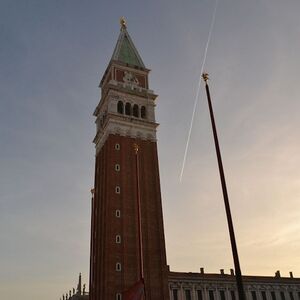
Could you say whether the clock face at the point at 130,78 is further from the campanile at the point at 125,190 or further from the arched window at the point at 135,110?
the arched window at the point at 135,110

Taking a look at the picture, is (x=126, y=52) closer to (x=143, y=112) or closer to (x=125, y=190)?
Result: (x=143, y=112)

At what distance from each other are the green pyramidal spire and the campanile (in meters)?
0.26

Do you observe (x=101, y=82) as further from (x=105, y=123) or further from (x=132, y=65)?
(x=105, y=123)

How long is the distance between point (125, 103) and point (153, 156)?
10353 mm

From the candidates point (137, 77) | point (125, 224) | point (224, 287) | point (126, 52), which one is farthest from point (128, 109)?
point (224, 287)

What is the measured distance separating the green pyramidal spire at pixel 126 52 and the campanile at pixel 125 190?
10.3 inches

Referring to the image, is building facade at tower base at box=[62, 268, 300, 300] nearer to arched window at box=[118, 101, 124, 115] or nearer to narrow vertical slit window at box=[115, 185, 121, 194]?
narrow vertical slit window at box=[115, 185, 121, 194]

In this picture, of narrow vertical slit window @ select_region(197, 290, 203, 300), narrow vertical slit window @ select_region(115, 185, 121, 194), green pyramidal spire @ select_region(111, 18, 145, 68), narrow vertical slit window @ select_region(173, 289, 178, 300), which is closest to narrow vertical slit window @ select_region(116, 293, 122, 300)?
narrow vertical slit window @ select_region(173, 289, 178, 300)

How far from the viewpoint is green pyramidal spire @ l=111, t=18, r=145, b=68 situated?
6803 cm

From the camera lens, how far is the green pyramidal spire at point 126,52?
68.0 m

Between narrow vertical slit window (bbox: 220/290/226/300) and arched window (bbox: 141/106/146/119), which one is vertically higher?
arched window (bbox: 141/106/146/119)

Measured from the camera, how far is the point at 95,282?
5059 centimetres


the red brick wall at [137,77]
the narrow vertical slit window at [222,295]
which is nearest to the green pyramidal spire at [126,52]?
the red brick wall at [137,77]

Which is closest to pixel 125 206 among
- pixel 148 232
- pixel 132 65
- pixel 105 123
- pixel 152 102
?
pixel 148 232
